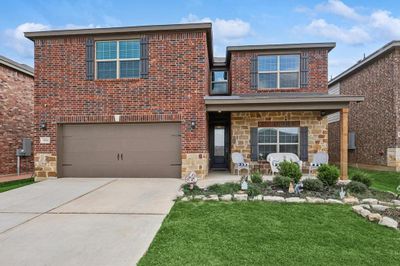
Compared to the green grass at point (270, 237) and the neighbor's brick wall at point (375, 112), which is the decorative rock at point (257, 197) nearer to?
the green grass at point (270, 237)

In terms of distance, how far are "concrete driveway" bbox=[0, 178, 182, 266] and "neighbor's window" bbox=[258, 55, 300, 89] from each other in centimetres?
652

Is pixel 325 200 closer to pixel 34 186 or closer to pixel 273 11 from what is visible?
pixel 34 186

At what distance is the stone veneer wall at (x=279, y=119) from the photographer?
11664 mm

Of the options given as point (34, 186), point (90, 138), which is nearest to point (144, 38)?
point (90, 138)

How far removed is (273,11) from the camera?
14.0m

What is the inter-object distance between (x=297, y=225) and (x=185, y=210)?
2179 millimetres

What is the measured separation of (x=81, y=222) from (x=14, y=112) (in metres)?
10.1

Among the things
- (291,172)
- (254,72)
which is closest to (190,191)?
(291,172)

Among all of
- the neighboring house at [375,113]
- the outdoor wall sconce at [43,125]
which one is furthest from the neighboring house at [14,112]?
the neighboring house at [375,113]

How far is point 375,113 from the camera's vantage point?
1434cm

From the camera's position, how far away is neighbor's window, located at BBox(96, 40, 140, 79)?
1032 centimetres

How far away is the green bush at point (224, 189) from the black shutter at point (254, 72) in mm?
5806

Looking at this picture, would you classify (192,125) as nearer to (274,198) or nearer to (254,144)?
(254,144)

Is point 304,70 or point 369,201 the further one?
point 304,70
